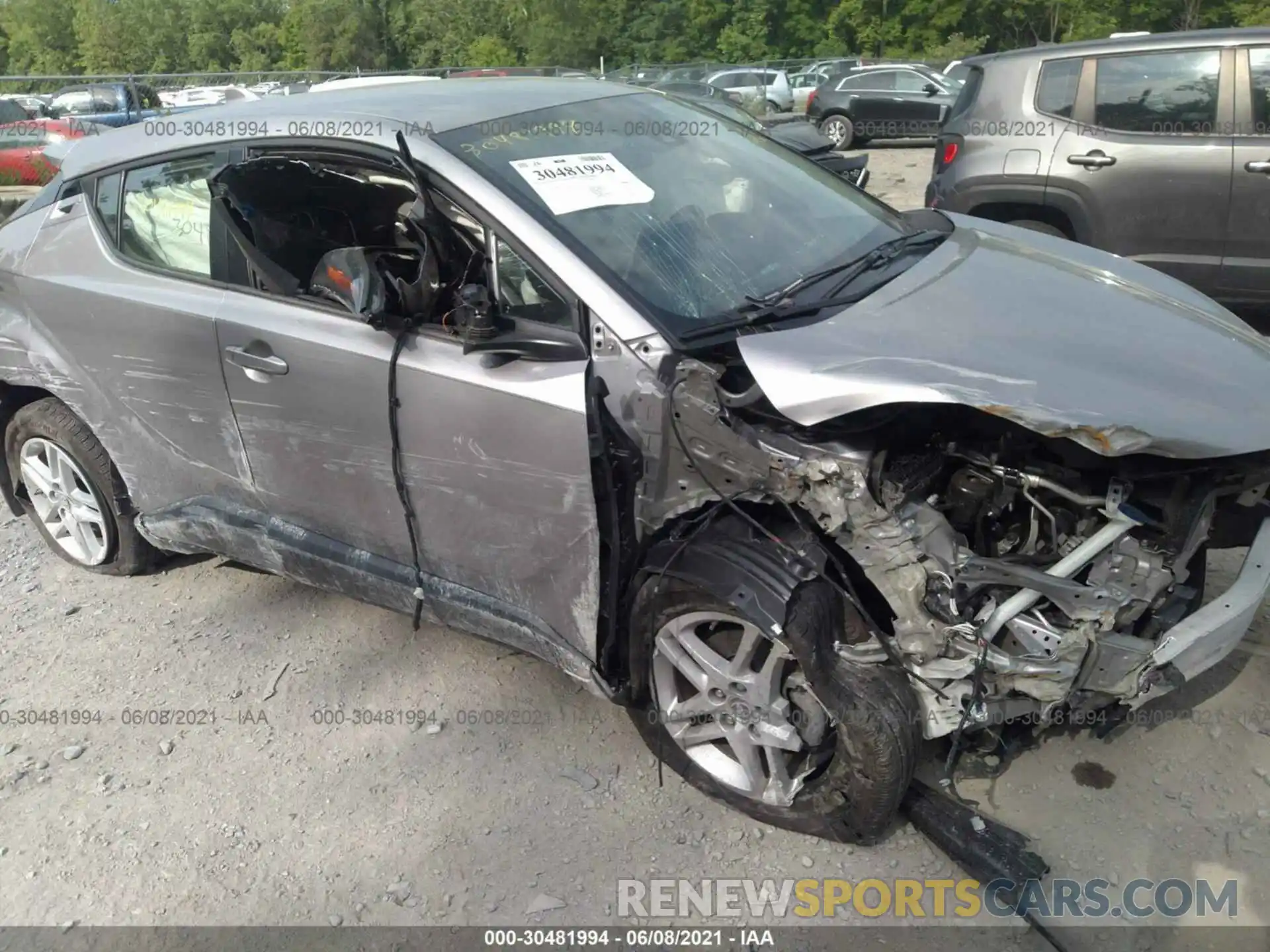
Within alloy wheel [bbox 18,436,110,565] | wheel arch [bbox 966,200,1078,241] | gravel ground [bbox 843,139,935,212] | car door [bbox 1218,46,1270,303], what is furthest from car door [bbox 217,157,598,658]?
gravel ground [bbox 843,139,935,212]

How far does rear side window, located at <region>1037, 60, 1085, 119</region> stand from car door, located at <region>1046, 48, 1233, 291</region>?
A: 5 cm

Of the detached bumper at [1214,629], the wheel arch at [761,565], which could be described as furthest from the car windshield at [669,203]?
the detached bumper at [1214,629]

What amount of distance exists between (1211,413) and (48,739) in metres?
3.45

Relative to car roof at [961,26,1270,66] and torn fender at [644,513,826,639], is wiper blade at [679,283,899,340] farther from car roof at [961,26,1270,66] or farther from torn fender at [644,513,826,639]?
car roof at [961,26,1270,66]

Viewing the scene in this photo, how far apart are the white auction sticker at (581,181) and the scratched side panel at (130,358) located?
1.13 meters

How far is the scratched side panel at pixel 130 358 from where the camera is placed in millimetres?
3092

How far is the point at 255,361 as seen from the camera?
2906 mm

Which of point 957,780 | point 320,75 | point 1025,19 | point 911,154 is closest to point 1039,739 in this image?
point 957,780

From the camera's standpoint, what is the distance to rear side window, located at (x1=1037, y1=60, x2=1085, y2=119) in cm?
568

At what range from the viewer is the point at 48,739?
3.10 metres

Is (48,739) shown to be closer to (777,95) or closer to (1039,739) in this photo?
(1039,739)

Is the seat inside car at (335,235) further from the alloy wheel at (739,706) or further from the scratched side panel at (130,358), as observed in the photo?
the alloy wheel at (739,706)

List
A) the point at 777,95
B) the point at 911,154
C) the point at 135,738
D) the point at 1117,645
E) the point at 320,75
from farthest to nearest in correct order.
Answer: the point at 777,95, the point at 320,75, the point at 911,154, the point at 135,738, the point at 1117,645

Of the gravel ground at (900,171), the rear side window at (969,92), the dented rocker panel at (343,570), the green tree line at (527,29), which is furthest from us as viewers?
the green tree line at (527,29)
